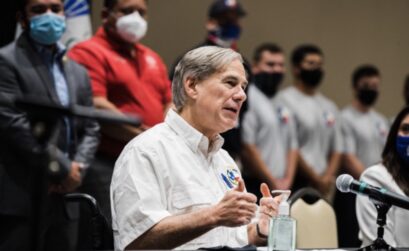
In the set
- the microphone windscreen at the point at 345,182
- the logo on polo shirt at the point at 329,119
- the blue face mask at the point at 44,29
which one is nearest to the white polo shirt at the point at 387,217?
the microphone windscreen at the point at 345,182

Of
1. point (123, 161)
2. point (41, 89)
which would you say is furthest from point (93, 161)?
point (123, 161)

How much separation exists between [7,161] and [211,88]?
1.28 m

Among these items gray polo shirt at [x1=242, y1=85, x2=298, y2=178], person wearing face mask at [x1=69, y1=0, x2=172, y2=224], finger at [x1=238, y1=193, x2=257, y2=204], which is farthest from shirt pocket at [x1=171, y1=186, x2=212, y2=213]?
gray polo shirt at [x1=242, y1=85, x2=298, y2=178]

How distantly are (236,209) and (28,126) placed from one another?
1.36m

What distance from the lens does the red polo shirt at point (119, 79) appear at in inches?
181

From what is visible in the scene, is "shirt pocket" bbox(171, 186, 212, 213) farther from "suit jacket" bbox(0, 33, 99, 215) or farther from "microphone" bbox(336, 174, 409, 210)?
"suit jacket" bbox(0, 33, 99, 215)

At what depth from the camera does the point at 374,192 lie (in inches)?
106

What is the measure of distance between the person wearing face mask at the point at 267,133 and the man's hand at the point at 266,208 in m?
2.74

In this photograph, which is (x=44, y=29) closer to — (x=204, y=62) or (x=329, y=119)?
(x=204, y=62)

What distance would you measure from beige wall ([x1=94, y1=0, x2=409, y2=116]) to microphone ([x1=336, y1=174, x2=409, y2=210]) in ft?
13.3

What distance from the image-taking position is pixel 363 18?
763 cm

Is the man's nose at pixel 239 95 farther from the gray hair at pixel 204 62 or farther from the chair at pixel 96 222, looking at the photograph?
the chair at pixel 96 222

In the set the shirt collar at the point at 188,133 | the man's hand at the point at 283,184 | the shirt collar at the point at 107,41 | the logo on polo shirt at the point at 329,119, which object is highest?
the shirt collar at the point at 107,41

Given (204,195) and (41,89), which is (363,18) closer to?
(41,89)
